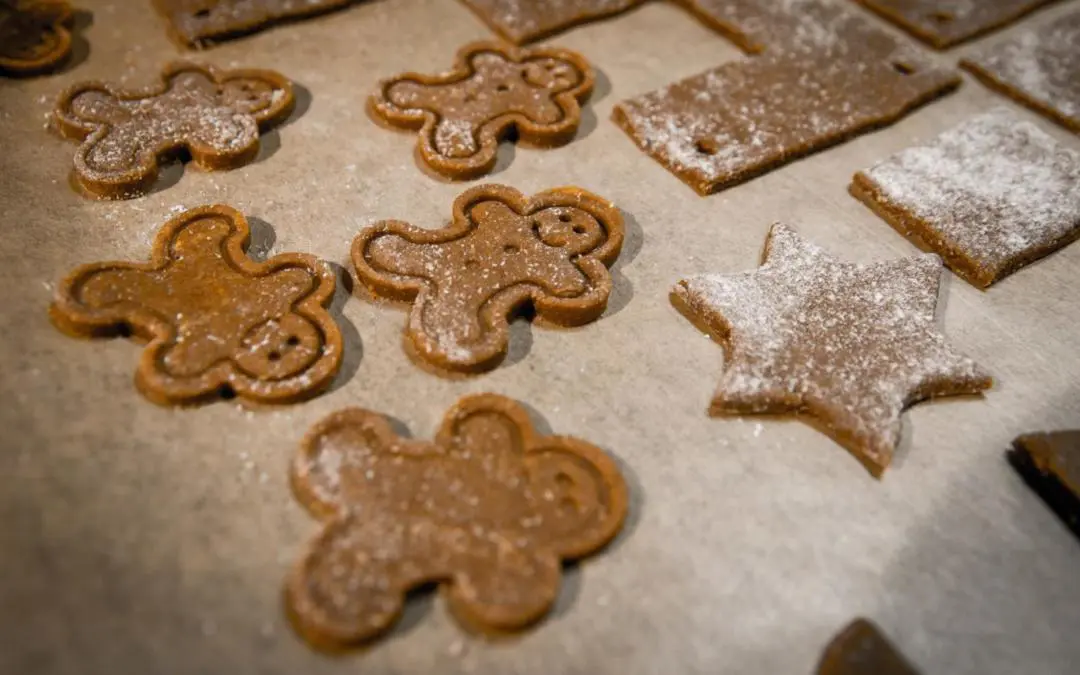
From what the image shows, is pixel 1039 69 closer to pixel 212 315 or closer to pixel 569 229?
pixel 569 229

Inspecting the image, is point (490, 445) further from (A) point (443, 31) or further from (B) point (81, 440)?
(A) point (443, 31)

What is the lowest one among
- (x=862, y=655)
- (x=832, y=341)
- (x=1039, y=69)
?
(x=862, y=655)

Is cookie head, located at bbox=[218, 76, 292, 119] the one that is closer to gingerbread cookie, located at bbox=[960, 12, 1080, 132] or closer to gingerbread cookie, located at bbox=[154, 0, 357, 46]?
gingerbread cookie, located at bbox=[154, 0, 357, 46]

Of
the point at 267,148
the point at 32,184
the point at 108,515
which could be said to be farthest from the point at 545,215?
the point at 32,184

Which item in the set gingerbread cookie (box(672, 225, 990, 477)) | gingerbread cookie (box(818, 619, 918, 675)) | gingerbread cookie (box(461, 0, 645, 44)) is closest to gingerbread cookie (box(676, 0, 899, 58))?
gingerbread cookie (box(461, 0, 645, 44))

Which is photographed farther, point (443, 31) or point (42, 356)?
point (443, 31)

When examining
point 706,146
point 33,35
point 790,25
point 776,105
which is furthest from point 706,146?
point 33,35
